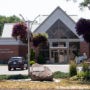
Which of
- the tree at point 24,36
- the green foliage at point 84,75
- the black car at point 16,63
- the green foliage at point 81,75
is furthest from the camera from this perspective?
the tree at point 24,36

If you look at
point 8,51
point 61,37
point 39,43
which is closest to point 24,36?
point 39,43

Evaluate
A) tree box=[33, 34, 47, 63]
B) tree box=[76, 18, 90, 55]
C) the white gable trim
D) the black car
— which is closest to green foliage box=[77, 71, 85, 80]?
the black car

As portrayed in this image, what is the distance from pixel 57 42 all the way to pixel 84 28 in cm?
967

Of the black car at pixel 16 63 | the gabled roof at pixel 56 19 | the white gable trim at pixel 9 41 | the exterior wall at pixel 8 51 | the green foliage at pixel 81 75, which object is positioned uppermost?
the gabled roof at pixel 56 19

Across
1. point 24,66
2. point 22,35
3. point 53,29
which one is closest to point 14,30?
point 22,35

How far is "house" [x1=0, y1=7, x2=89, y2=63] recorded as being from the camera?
7225 cm

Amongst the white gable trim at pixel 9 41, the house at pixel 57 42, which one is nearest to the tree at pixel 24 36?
the house at pixel 57 42

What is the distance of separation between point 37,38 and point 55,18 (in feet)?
16.4

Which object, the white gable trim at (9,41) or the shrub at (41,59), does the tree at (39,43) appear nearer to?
the shrub at (41,59)

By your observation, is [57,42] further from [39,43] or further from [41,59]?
[41,59]

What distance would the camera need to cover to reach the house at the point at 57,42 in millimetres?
72250

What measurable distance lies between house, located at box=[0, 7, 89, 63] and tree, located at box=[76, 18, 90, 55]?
437 cm

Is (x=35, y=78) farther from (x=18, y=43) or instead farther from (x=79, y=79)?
(x=18, y=43)

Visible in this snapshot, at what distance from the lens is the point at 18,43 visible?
73125mm
